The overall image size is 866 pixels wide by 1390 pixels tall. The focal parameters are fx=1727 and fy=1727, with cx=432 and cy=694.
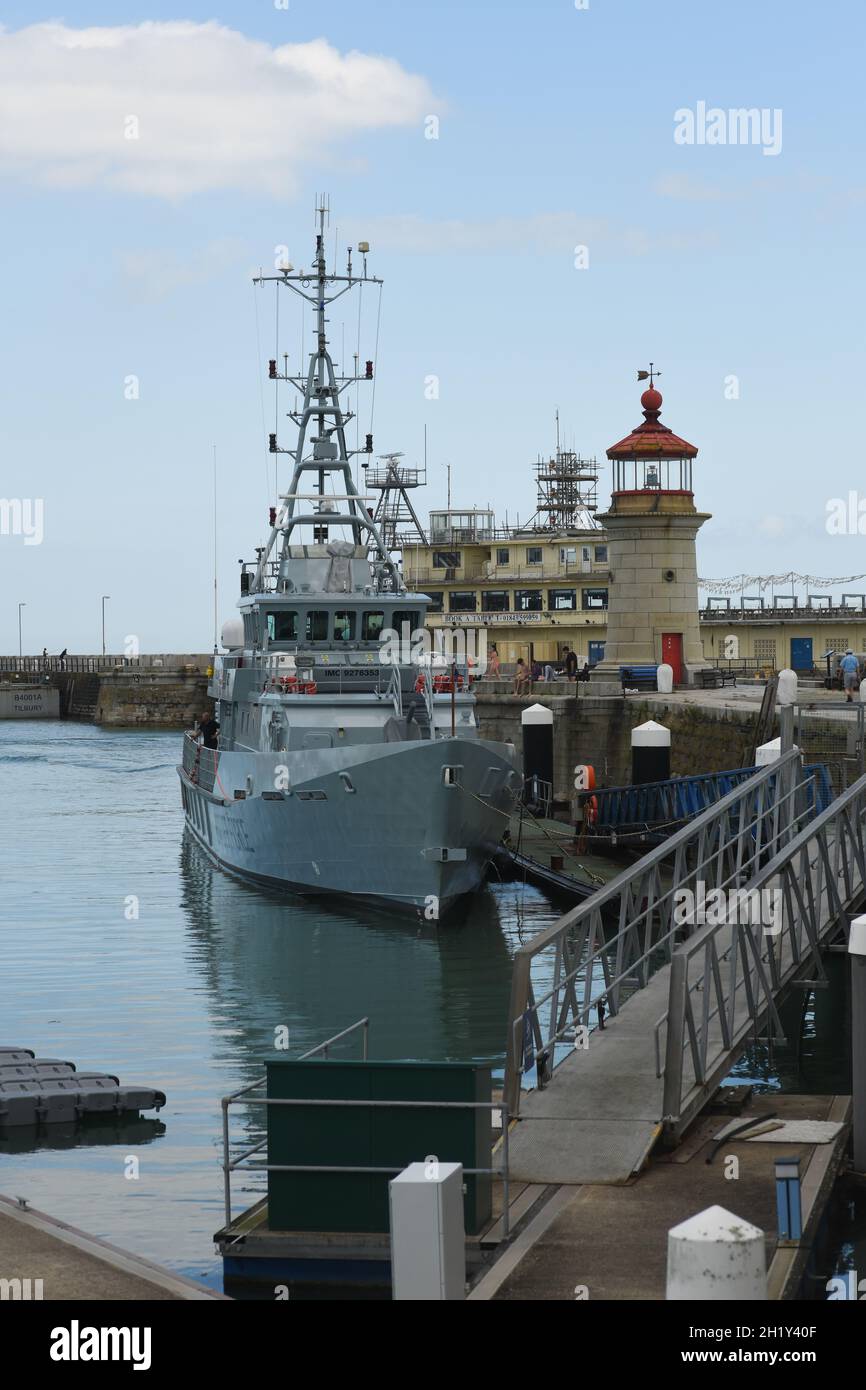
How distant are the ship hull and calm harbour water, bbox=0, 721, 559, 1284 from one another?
0.69 m

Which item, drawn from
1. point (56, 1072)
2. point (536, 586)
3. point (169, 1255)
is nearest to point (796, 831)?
point (56, 1072)

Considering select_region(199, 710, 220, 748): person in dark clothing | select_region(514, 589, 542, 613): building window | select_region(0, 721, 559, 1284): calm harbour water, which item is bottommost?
select_region(0, 721, 559, 1284): calm harbour water

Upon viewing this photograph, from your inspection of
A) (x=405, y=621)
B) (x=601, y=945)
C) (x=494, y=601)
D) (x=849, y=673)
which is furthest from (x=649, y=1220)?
(x=494, y=601)

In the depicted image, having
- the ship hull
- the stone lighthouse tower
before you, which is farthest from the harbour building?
the ship hull

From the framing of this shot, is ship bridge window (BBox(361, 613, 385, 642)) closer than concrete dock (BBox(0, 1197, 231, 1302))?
No

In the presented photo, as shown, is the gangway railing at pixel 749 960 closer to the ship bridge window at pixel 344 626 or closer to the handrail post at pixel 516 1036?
the handrail post at pixel 516 1036

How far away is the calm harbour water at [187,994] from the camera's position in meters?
16.0

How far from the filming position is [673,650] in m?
52.9

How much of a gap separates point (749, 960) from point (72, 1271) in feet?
28.3

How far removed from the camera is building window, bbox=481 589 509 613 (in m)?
85.2

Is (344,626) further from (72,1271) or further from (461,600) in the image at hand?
(461,600)

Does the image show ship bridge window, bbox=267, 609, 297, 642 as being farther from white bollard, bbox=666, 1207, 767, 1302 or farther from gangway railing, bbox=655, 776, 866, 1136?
white bollard, bbox=666, 1207, 767, 1302

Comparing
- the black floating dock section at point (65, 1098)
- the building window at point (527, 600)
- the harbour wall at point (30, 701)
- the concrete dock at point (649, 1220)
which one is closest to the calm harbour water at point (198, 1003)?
the black floating dock section at point (65, 1098)

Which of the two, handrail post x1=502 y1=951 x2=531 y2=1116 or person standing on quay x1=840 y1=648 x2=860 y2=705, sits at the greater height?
person standing on quay x1=840 y1=648 x2=860 y2=705
